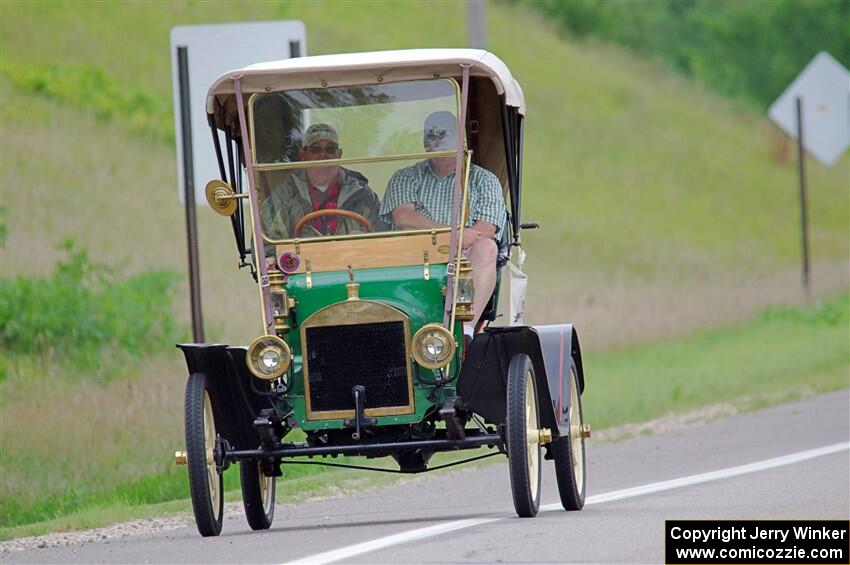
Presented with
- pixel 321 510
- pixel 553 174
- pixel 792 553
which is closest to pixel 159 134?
pixel 553 174

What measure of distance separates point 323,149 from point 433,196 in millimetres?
707

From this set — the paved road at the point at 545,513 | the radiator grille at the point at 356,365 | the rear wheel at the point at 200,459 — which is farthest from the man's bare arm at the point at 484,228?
the rear wheel at the point at 200,459

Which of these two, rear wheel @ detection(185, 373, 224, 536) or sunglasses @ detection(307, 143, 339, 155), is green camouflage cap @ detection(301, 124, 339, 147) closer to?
sunglasses @ detection(307, 143, 339, 155)

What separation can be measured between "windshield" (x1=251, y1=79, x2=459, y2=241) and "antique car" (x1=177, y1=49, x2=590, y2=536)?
0.01 metres

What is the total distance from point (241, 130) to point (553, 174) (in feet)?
107

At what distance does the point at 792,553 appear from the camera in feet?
26.2

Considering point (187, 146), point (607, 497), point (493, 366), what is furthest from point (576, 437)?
point (187, 146)

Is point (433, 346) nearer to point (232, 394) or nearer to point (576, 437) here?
point (232, 394)

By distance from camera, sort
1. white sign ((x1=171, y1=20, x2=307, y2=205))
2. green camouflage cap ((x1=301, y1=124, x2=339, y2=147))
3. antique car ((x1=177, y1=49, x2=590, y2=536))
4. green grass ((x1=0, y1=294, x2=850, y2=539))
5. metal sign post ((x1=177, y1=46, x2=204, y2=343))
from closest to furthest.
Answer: antique car ((x1=177, y1=49, x2=590, y2=536)), green camouflage cap ((x1=301, y1=124, x2=339, y2=147)), green grass ((x1=0, y1=294, x2=850, y2=539)), metal sign post ((x1=177, y1=46, x2=204, y2=343)), white sign ((x1=171, y1=20, x2=307, y2=205))

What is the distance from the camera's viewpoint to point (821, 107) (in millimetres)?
28688

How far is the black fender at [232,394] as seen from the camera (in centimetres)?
985

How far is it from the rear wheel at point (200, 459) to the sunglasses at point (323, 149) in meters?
1.54

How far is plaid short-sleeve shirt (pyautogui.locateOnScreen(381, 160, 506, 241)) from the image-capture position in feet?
33.7

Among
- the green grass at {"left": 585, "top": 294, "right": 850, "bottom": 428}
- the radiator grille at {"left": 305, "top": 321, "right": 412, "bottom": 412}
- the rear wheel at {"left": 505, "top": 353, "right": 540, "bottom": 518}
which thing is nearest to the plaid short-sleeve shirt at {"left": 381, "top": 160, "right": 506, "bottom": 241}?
the radiator grille at {"left": 305, "top": 321, "right": 412, "bottom": 412}
